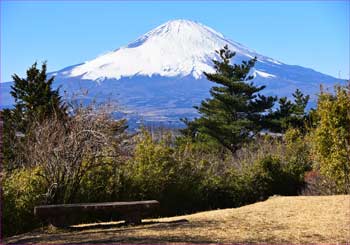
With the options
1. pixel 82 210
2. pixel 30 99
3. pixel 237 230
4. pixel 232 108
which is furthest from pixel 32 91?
pixel 237 230

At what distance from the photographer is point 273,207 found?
1250 cm

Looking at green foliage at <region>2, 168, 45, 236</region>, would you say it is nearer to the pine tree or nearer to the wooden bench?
the wooden bench

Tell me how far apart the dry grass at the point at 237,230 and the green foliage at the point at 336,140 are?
3875mm

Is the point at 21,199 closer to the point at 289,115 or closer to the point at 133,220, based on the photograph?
the point at 133,220

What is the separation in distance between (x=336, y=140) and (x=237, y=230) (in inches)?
318

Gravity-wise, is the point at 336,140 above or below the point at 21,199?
above

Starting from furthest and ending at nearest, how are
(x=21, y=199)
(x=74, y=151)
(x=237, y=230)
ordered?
(x=74, y=151) → (x=21, y=199) → (x=237, y=230)

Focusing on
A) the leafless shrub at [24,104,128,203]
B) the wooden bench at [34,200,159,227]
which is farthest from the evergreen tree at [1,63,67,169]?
the wooden bench at [34,200,159,227]

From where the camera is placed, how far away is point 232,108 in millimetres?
38562

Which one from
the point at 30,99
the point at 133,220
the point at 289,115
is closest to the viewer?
the point at 133,220

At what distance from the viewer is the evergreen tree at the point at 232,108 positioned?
3734 centimetres

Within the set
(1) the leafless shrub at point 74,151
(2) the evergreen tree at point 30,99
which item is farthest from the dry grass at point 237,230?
(2) the evergreen tree at point 30,99

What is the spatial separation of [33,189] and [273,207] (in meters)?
5.56

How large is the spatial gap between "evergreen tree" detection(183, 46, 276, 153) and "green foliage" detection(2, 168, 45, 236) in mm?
25572
